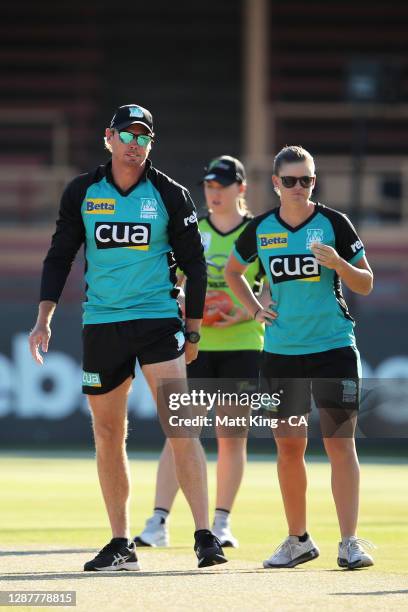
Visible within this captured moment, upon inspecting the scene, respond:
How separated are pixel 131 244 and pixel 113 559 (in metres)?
1.52

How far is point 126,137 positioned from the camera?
727 centimetres

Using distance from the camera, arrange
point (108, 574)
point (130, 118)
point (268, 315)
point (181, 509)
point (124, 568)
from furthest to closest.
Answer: point (181, 509) → point (268, 315) → point (124, 568) → point (130, 118) → point (108, 574)

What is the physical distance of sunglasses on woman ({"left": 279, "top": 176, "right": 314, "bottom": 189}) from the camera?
7.47 meters

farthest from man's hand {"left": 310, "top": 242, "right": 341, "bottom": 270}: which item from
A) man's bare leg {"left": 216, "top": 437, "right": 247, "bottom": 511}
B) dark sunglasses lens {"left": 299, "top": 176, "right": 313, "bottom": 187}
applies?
man's bare leg {"left": 216, "top": 437, "right": 247, "bottom": 511}

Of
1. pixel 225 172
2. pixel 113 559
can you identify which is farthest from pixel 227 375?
pixel 113 559

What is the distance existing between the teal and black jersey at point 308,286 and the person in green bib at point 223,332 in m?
1.38

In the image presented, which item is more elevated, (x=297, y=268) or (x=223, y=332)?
(x=297, y=268)

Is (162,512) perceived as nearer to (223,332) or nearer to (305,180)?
(223,332)

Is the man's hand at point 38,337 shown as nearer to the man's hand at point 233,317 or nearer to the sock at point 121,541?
the sock at point 121,541

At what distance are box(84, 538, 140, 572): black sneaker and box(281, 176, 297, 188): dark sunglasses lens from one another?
1931 mm

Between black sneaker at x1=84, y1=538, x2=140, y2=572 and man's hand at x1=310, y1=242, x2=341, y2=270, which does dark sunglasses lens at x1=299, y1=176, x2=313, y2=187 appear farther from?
black sneaker at x1=84, y1=538, x2=140, y2=572

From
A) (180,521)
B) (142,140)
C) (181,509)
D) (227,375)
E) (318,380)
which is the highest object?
(142,140)

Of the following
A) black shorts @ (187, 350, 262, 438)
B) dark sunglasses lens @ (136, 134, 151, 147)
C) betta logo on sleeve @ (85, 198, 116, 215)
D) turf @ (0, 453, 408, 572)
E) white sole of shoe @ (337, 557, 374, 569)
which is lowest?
turf @ (0, 453, 408, 572)

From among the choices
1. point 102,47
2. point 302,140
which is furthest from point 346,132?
point 102,47
